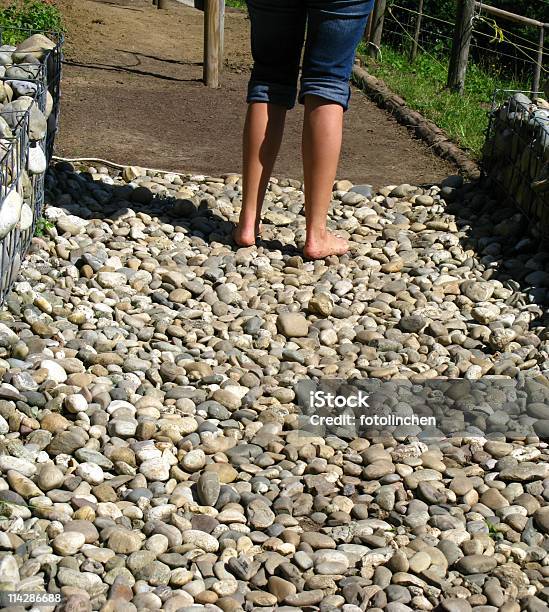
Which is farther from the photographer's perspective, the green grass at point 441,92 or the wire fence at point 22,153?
the green grass at point 441,92

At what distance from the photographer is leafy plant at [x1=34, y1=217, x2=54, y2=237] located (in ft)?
14.1

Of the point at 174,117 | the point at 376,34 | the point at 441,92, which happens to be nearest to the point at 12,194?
the point at 174,117

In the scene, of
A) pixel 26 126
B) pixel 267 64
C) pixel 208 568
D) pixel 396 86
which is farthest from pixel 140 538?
pixel 396 86

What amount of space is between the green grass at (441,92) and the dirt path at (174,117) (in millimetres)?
234

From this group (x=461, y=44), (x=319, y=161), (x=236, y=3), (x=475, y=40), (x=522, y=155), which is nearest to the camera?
(x=319, y=161)

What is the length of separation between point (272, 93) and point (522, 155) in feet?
4.07

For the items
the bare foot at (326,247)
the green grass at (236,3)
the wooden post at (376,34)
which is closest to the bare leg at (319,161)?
the bare foot at (326,247)

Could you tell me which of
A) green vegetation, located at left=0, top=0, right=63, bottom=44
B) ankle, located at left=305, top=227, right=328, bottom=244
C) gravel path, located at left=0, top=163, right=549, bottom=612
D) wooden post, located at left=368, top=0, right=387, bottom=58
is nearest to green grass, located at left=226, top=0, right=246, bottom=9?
wooden post, located at left=368, top=0, right=387, bottom=58

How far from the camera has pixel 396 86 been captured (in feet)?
24.3

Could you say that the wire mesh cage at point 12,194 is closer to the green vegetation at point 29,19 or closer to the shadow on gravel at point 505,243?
the shadow on gravel at point 505,243

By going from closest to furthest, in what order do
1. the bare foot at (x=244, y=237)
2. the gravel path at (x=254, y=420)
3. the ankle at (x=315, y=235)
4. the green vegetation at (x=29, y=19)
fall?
the gravel path at (x=254, y=420)
the ankle at (x=315, y=235)
the bare foot at (x=244, y=237)
the green vegetation at (x=29, y=19)

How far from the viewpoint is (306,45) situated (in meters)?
4.05

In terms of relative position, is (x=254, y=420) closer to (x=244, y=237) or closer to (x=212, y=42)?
(x=244, y=237)

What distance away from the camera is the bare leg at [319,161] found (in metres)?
4.09
